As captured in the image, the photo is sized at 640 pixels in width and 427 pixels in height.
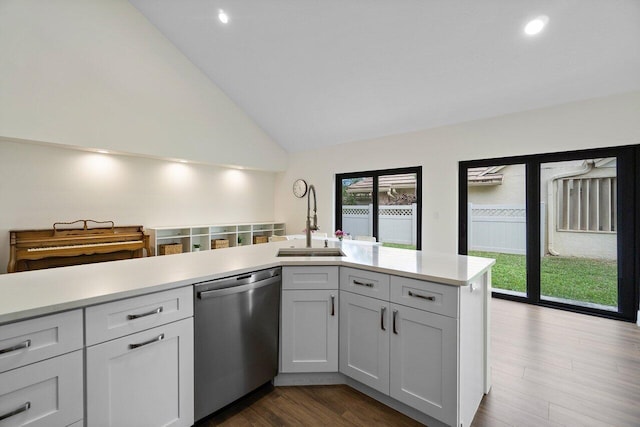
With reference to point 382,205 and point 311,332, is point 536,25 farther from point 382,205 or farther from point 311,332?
point 311,332

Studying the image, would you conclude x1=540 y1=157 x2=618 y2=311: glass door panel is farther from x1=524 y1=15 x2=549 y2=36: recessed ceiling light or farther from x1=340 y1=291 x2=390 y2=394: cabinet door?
x1=340 y1=291 x2=390 y2=394: cabinet door

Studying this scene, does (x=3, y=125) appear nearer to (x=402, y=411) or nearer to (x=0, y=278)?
(x=0, y=278)

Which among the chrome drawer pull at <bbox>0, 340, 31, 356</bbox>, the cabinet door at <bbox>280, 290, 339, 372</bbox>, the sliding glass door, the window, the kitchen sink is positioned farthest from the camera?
the window

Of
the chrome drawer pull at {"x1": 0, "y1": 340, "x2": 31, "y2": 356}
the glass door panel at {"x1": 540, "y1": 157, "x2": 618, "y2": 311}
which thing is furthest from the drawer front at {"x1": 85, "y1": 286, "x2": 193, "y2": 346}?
the glass door panel at {"x1": 540, "y1": 157, "x2": 618, "y2": 311}

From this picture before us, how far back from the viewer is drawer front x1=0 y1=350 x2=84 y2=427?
→ 941mm

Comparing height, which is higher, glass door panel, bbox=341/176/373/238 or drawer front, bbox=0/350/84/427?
glass door panel, bbox=341/176/373/238

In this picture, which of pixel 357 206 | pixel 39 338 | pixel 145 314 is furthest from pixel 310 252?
pixel 357 206

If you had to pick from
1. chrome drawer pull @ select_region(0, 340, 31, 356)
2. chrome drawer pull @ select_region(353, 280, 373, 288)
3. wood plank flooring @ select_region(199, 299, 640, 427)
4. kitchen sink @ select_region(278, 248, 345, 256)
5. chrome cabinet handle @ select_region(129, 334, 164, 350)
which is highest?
kitchen sink @ select_region(278, 248, 345, 256)

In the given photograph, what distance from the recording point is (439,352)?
144 cm

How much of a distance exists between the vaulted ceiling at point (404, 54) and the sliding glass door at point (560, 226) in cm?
77

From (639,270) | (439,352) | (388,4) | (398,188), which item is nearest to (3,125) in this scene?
(388,4)

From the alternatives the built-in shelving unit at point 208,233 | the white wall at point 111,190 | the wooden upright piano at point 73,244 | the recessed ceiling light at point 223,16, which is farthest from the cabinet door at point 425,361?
the white wall at point 111,190

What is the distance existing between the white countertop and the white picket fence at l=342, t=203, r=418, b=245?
268 centimetres

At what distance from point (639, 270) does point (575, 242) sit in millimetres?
594
